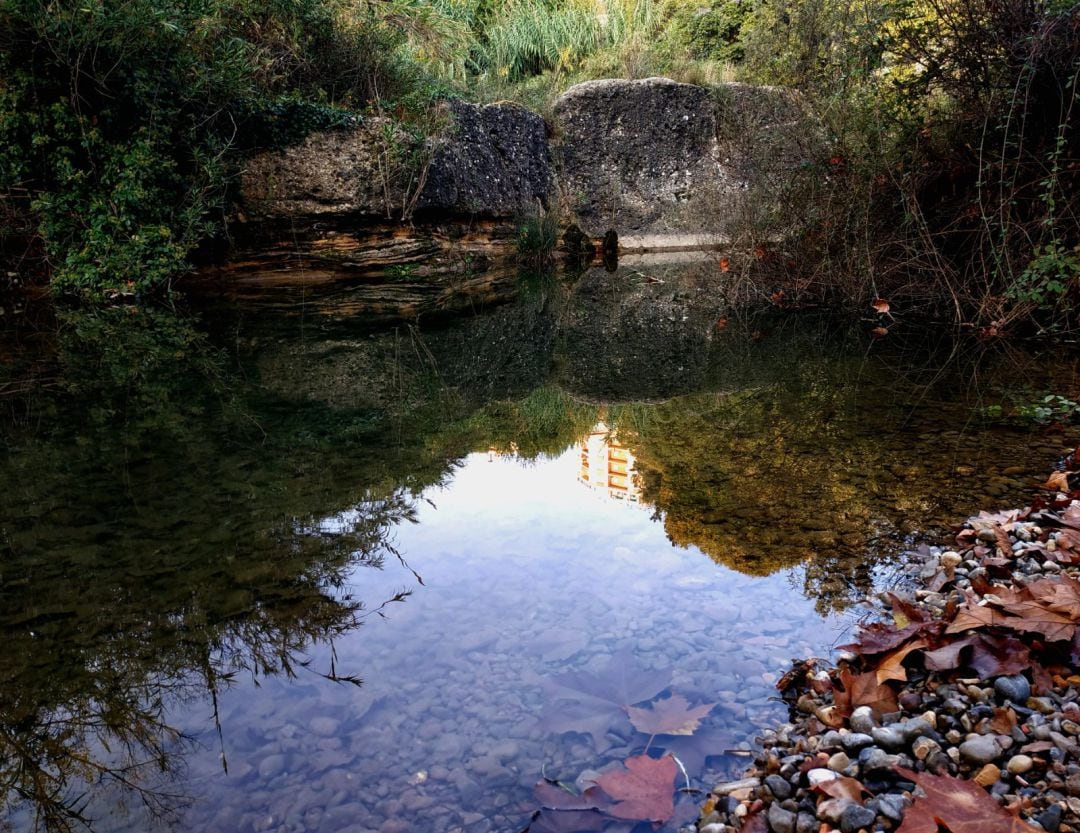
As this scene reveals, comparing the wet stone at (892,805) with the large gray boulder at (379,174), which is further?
the large gray boulder at (379,174)

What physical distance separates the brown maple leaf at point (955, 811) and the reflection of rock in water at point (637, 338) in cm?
378

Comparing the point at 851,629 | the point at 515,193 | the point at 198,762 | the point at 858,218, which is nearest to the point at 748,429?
the point at 851,629

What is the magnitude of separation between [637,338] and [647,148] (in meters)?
11.7

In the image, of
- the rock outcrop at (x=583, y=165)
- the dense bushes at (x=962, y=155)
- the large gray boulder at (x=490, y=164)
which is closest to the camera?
the dense bushes at (x=962, y=155)

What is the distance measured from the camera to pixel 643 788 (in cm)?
170

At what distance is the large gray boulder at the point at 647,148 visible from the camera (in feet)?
56.3

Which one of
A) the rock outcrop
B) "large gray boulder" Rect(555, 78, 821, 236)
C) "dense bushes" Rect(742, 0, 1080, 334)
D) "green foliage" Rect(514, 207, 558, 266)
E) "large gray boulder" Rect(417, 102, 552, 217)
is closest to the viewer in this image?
"dense bushes" Rect(742, 0, 1080, 334)

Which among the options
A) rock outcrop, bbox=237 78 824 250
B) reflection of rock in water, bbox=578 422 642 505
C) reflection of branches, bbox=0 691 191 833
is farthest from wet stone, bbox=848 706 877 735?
rock outcrop, bbox=237 78 824 250

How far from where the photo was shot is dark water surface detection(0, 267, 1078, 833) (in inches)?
70.5

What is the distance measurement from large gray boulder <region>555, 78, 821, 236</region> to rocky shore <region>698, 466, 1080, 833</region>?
1539 cm

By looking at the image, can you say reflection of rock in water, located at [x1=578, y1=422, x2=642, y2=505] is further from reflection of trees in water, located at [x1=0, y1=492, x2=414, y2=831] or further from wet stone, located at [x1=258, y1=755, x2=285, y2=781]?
wet stone, located at [x1=258, y1=755, x2=285, y2=781]

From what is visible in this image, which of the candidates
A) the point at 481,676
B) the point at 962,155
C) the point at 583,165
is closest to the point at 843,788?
the point at 481,676

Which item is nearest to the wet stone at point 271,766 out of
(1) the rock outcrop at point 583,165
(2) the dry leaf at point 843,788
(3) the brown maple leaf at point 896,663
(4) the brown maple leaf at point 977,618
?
(2) the dry leaf at point 843,788

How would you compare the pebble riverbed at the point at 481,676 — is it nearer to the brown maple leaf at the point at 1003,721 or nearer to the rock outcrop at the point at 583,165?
the brown maple leaf at the point at 1003,721
